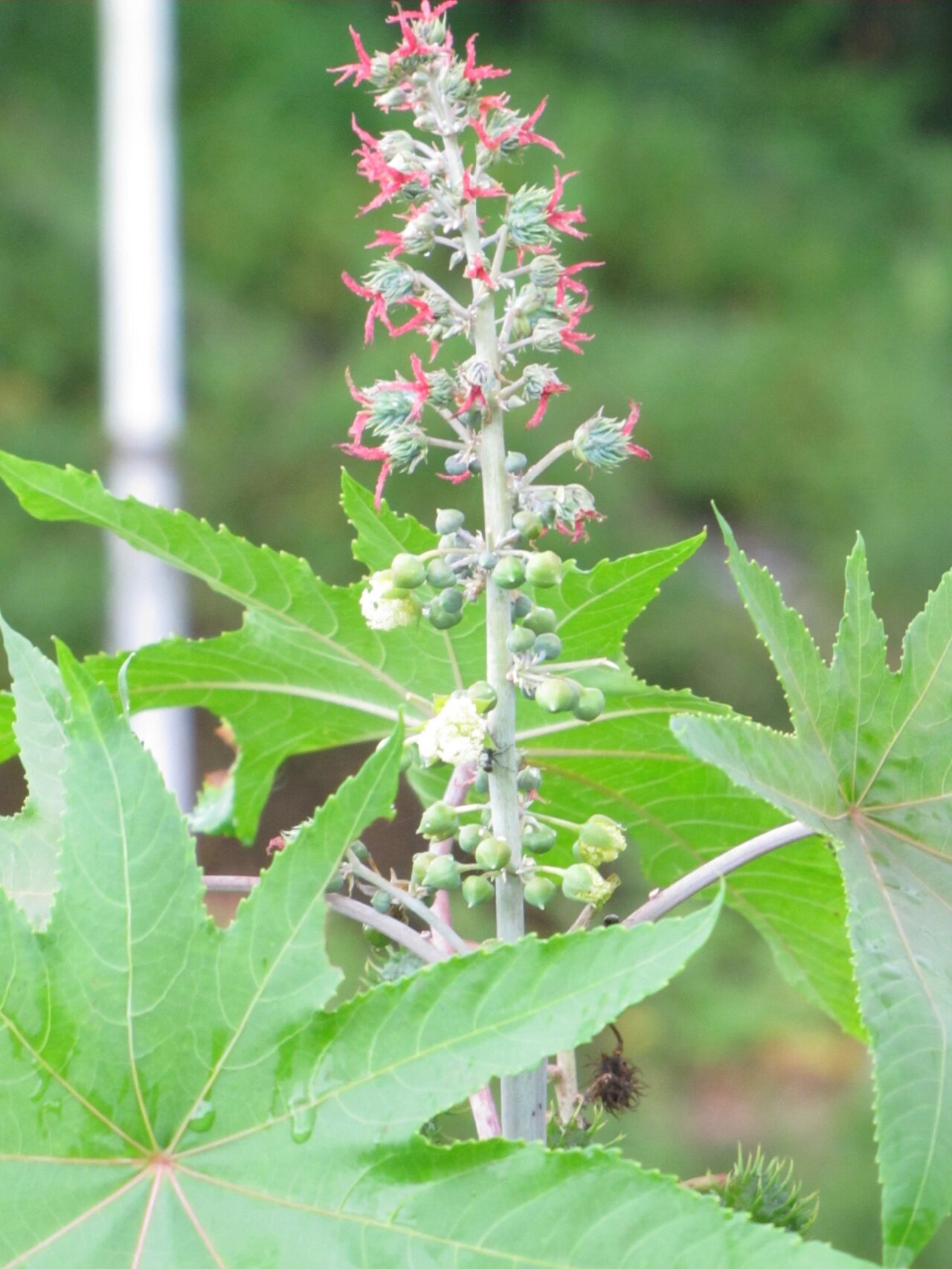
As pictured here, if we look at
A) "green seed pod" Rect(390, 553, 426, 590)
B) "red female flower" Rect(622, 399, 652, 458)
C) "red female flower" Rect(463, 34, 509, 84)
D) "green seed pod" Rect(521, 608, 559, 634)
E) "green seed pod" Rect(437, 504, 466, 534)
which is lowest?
"green seed pod" Rect(521, 608, 559, 634)

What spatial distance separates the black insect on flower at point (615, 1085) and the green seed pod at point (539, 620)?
19cm

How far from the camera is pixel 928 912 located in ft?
1.70

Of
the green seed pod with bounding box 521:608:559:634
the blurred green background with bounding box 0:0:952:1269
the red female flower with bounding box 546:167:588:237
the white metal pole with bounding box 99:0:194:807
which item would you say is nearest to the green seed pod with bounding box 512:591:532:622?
the green seed pod with bounding box 521:608:559:634

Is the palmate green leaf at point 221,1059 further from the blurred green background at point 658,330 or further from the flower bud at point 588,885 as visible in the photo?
the blurred green background at point 658,330

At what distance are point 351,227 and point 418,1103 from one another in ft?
13.7

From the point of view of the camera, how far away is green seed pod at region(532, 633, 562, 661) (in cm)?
47

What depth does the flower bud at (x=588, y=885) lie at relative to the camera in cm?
47

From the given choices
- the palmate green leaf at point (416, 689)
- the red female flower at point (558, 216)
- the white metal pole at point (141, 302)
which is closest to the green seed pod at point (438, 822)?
the palmate green leaf at point (416, 689)

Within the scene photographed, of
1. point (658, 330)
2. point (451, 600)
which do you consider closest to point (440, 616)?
point (451, 600)

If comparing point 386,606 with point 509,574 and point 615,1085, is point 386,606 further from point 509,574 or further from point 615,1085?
point 615,1085

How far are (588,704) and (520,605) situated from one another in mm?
42

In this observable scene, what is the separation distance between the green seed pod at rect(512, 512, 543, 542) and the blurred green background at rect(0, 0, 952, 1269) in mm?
2220

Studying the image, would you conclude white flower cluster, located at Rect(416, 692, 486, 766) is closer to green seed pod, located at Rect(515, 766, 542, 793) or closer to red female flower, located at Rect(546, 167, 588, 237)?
green seed pod, located at Rect(515, 766, 542, 793)

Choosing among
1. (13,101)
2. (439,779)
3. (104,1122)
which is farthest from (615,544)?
(104,1122)
